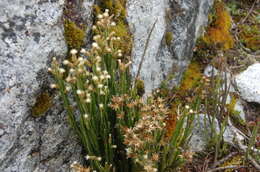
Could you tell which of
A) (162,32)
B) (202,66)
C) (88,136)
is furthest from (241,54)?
(88,136)

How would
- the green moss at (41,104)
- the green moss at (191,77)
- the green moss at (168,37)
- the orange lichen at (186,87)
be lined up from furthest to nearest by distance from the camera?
the green moss at (191,77)
the green moss at (168,37)
the orange lichen at (186,87)
the green moss at (41,104)

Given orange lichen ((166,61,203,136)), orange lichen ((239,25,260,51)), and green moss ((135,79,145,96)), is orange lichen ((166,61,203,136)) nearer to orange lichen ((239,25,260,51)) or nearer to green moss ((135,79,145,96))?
green moss ((135,79,145,96))

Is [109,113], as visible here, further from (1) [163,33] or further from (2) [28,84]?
(1) [163,33]

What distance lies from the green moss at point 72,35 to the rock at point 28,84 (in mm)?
49

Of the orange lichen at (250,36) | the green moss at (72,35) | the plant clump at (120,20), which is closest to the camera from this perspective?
the green moss at (72,35)

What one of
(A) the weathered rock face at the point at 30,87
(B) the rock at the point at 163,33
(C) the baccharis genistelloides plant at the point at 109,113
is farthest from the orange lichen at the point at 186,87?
(A) the weathered rock face at the point at 30,87

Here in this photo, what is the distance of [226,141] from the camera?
9.04 feet

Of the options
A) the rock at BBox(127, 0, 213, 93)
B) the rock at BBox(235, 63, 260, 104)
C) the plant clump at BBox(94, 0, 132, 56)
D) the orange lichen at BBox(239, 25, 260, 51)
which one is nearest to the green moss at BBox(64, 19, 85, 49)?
the plant clump at BBox(94, 0, 132, 56)

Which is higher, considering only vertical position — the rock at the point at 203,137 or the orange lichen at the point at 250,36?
the orange lichen at the point at 250,36

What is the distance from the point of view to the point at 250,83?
329 centimetres

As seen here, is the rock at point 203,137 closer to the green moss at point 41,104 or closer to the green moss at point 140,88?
the green moss at point 140,88

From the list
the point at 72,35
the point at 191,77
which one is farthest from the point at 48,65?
the point at 191,77

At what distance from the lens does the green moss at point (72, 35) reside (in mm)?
2014

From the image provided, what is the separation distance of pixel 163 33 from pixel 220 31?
1.08m
